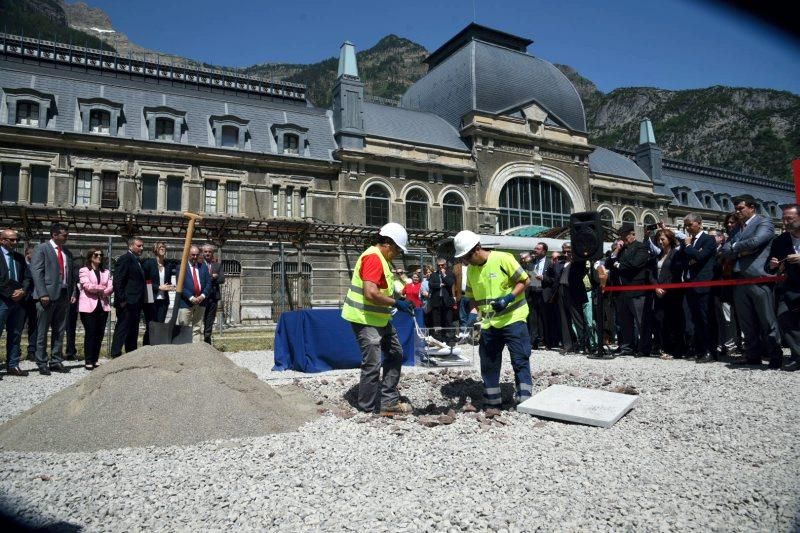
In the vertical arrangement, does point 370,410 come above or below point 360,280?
below

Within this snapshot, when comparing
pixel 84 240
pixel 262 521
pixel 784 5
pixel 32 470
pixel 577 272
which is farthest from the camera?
pixel 84 240

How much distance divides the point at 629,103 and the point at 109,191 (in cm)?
10898

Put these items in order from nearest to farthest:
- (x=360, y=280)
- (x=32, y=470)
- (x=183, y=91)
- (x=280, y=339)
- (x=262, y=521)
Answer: (x=262, y=521) → (x=32, y=470) → (x=360, y=280) → (x=280, y=339) → (x=183, y=91)

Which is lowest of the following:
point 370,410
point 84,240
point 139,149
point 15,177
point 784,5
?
point 370,410

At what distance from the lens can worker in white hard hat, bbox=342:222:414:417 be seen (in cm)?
576

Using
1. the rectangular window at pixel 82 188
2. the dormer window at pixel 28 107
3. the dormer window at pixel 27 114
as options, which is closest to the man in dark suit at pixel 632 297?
the rectangular window at pixel 82 188

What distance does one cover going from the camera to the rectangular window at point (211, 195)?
26.5 meters

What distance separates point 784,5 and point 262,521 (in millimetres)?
3376

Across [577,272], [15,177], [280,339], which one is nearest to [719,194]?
[577,272]

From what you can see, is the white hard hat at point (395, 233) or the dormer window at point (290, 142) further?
the dormer window at point (290, 142)

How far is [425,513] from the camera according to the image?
2.87 metres

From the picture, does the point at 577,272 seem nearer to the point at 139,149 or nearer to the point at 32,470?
the point at 32,470

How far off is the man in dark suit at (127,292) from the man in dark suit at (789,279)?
10627mm

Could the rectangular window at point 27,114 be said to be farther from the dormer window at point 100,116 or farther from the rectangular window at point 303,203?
the rectangular window at point 303,203
